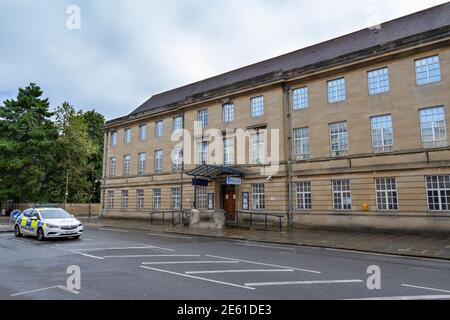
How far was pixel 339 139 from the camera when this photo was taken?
790 inches

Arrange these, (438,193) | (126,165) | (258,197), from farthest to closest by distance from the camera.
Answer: (126,165), (258,197), (438,193)

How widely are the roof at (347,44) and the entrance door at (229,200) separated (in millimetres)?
8576

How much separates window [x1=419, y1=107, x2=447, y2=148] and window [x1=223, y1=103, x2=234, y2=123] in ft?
42.1

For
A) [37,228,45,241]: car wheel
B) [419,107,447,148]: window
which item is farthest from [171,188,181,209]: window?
[419,107,447,148]: window

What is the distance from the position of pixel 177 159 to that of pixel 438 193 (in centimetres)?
1953

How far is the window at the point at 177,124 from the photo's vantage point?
95.5 feet

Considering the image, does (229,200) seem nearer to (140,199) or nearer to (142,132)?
(140,199)

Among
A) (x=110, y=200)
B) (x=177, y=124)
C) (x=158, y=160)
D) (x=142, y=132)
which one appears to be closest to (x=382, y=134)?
(x=177, y=124)

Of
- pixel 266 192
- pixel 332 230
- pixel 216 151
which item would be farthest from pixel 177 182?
pixel 332 230

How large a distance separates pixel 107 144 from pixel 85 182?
44.4 ft

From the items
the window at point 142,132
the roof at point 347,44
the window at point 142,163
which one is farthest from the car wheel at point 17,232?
the roof at point 347,44
